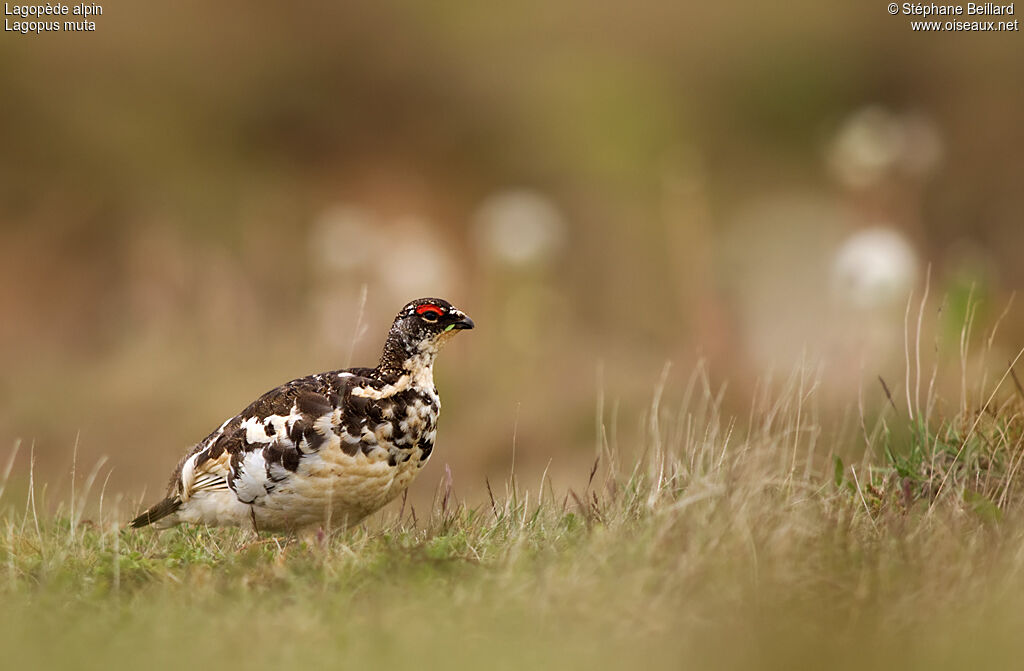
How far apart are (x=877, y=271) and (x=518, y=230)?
208 inches

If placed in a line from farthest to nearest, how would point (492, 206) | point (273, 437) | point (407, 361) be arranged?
point (492, 206)
point (407, 361)
point (273, 437)

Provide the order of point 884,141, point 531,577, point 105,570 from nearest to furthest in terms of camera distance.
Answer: point 531,577
point 105,570
point 884,141

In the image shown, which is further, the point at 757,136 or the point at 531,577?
the point at 757,136

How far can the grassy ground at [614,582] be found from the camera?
168 inches

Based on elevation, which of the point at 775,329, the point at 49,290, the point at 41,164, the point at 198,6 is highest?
the point at 198,6

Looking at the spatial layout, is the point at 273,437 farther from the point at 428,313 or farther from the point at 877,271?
the point at 877,271

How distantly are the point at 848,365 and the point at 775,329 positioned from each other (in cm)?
476

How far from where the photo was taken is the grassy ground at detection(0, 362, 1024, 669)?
14.0ft

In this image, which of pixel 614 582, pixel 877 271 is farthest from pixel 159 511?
pixel 877 271

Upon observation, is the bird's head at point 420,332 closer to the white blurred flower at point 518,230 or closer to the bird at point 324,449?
the bird at point 324,449

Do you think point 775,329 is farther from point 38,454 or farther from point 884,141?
point 38,454

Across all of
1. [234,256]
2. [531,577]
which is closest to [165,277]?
[234,256]

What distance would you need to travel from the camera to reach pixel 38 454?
11.9 metres

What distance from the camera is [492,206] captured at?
16500 millimetres
